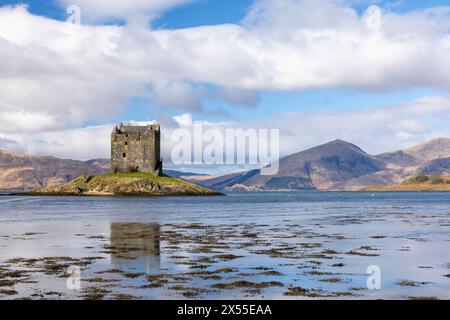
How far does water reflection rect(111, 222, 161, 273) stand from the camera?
27.8 meters

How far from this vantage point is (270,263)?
2905 centimetres

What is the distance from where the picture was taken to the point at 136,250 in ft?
113

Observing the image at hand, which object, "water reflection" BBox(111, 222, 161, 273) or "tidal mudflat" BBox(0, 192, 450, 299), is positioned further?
"water reflection" BBox(111, 222, 161, 273)

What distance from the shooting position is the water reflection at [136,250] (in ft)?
91.0

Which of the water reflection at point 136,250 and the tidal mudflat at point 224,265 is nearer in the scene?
the tidal mudflat at point 224,265

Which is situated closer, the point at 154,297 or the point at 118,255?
the point at 154,297

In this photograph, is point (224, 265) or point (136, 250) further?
point (136, 250)

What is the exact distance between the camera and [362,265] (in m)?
27.9

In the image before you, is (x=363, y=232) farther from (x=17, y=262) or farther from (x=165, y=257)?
(x=17, y=262)
